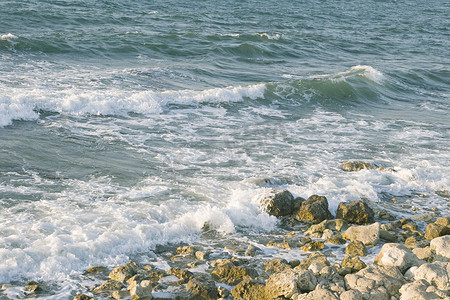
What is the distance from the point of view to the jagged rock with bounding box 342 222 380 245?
7869 millimetres

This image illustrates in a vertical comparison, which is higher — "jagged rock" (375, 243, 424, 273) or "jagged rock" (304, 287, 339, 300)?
"jagged rock" (375, 243, 424, 273)

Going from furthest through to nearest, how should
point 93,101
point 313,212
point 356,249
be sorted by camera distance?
point 93,101, point 313,212, point 356,249

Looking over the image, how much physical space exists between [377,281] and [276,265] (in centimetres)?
138

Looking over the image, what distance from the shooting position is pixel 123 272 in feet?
21.5

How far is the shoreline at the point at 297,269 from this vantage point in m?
6.04

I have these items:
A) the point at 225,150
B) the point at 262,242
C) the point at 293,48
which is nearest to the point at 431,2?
the point at 293,48

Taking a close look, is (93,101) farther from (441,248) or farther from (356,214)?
(441,248)

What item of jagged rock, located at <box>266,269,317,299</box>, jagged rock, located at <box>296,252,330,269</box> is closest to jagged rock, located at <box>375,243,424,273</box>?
jagged rock, located at <box>296,252,330,269</box>

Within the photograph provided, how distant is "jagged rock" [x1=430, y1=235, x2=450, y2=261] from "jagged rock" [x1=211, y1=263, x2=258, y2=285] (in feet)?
7.36

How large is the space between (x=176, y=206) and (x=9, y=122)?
20.2ft

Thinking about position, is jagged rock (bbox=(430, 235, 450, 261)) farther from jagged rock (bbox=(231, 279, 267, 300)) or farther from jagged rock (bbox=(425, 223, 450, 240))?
jagged rock (bbox=(231, 279, 267, 300))

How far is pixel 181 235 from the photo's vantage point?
7.96 metres

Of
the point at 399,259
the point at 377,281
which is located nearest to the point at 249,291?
the point at 377,281

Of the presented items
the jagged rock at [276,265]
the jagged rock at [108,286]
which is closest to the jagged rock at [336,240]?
the jagged rock at [276,265]
